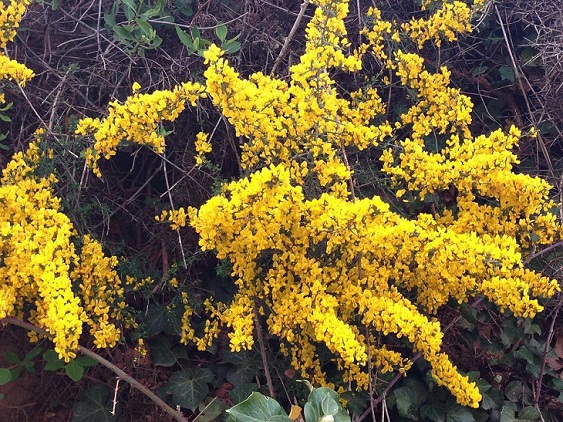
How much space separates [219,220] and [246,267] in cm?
40

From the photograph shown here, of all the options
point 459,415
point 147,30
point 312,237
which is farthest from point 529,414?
point 147,30

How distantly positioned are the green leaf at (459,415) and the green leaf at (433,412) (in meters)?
0.03

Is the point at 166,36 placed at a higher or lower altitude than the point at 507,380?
higher

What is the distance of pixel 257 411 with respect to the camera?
1.83 meters

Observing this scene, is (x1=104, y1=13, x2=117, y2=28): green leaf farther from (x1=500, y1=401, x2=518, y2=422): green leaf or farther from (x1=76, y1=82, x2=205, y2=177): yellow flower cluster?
(x1=500, y1=401, x2=518, y2=422): green leaf

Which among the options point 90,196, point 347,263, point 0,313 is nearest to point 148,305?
point 90,196

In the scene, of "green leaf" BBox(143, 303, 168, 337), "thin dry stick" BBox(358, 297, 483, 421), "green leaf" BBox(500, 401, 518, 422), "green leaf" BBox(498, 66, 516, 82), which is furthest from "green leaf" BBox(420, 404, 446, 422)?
"green leaf" BBox(498, 66, 516, 82)

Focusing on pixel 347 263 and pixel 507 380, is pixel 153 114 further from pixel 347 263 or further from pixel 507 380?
pixel 507 380

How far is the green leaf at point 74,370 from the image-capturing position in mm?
2555

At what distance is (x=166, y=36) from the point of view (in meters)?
3.33

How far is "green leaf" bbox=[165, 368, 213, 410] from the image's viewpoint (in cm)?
282

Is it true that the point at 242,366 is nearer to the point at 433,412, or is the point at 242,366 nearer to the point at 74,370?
the point at 74,370

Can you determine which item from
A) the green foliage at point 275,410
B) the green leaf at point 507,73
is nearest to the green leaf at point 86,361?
the green foliage at point 275,410

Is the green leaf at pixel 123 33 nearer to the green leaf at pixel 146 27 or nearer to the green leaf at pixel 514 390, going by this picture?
the green leaf at pixel 146 27
